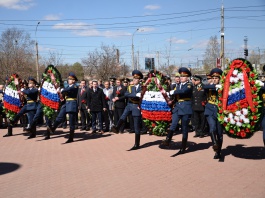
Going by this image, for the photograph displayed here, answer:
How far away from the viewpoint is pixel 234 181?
5.38 m

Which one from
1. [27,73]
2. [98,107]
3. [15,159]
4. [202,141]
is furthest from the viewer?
A: [27,73]

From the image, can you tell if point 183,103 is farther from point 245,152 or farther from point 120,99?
point 120,99

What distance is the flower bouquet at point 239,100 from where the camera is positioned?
6.32m

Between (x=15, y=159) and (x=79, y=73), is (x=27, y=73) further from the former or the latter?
(x=79, y=73)

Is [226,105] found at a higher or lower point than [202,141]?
higher

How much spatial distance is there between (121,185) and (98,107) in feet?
18.9

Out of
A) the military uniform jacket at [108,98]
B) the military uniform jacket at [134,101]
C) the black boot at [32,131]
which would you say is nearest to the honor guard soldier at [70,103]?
the black boot at [32,131]

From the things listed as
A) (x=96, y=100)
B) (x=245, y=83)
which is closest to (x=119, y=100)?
(x=96, y=100)

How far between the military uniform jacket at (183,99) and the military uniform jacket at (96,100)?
3.98m

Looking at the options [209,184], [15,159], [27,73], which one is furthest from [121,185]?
[27,73]

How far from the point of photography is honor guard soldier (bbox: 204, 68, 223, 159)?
693cm

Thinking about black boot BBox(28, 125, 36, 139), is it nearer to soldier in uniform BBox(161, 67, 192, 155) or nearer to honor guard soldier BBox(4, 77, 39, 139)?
honor guard soldier BBox(4, 77, 39, 139)

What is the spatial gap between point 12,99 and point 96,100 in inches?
118

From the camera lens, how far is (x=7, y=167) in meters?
6.87
